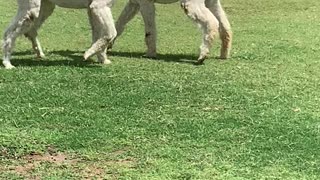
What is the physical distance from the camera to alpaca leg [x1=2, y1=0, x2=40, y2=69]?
8.17 m

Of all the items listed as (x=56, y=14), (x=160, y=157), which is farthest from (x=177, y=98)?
(x=56, y=14)

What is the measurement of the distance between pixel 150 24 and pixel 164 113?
3261mm

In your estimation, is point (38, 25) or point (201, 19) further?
point (38, 25)

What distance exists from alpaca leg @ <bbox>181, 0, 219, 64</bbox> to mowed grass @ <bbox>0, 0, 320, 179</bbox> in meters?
0.30

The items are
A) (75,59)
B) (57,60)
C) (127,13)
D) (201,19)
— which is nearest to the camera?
(201,19)

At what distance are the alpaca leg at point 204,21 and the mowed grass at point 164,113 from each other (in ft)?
0.97

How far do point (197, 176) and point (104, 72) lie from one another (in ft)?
12.0

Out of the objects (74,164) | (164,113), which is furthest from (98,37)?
(74,164)

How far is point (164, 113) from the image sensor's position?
6301mm

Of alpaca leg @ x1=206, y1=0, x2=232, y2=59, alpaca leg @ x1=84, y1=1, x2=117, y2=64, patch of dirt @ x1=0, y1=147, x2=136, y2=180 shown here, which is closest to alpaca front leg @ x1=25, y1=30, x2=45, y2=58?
alpaca leg @ x1=84, y1=1, x2=117, y2=64

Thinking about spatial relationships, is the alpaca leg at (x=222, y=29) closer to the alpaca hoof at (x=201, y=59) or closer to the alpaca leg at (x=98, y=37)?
the alpaca hoof at (x=201, y=59)

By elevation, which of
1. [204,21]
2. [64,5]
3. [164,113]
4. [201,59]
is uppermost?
[64,5]

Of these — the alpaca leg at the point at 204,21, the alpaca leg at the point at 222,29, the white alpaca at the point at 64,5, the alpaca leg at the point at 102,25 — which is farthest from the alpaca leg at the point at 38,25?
the alpaca leg at the point at 222,29

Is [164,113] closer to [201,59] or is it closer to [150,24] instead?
[201,59]
